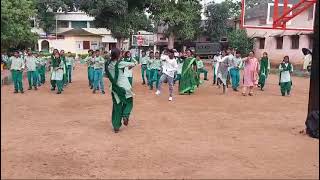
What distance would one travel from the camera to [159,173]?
5840mm

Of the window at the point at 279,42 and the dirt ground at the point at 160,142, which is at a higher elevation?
the window at the point at 279,42

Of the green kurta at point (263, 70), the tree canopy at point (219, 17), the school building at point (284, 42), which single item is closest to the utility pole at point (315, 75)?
A: the green kurta at point (263, 70)

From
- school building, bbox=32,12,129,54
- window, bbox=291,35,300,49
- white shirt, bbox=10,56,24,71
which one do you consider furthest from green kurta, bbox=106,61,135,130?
school building, bbox=32,12,129,54

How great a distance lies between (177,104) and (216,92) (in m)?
3.80

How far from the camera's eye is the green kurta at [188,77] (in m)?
15.5

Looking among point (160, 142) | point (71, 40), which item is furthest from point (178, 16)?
point (71, 40)

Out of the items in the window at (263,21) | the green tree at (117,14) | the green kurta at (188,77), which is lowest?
the green kurta at (188,77)

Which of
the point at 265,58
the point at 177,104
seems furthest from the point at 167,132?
the point at 265,58

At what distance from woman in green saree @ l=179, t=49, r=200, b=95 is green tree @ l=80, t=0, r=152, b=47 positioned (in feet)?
35.6

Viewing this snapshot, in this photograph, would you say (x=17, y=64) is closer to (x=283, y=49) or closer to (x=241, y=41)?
(x=283, y=49)

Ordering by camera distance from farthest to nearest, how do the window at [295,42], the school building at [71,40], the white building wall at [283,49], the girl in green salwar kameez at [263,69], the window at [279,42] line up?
1. the school building at [71,40]
2. the window at [279,42]
3. the window at [295,42]
4. the white building wall at [283,49]
5. the girl in green salwar kameez at [263,69]

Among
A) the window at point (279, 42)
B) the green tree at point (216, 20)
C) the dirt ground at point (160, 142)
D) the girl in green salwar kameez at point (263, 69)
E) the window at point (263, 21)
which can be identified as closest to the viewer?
the dirt ground at point (160, 142)

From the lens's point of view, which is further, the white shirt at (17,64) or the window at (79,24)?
the window at (79,24)

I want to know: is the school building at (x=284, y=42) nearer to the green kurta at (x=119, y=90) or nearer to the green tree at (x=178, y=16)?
the green tree at (x=178, y=16)
